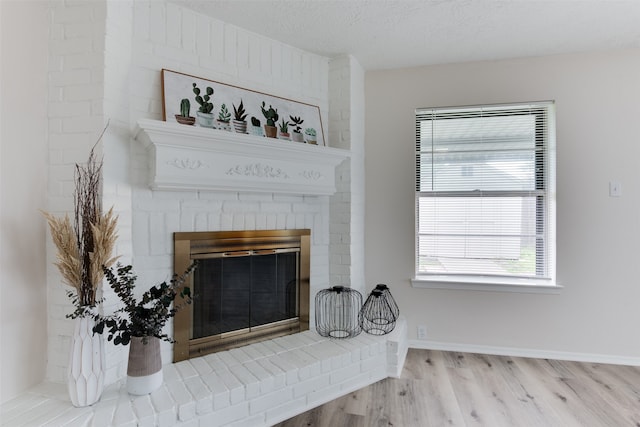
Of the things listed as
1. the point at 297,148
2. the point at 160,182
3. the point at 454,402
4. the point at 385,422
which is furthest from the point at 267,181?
the point at 454,402

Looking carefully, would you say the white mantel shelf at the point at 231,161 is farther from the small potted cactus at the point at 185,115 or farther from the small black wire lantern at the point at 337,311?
the small black wire lantern at the point at 337,311

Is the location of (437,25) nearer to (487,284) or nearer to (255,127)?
(255,127)

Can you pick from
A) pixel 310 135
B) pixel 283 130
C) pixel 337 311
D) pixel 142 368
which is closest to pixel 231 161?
pixel 283 130

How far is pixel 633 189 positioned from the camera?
2.43m

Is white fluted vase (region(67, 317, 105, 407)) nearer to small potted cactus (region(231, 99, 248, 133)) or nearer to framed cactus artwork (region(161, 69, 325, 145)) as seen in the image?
framed cactus artwork (region(161, 69, 325, 145))

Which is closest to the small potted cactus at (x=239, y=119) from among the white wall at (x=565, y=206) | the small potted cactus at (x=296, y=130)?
the small potted cactus at (x=296, y=130)

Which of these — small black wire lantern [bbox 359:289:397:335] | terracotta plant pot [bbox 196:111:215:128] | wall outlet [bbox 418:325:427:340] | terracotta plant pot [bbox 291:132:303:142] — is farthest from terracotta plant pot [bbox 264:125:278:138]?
wall outlet [bbox 418:325:427:340]

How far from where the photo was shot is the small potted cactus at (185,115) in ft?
6.26

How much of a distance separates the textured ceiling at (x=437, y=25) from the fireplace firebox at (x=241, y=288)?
1367 mm

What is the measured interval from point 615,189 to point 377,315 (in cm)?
200

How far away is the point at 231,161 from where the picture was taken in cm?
194

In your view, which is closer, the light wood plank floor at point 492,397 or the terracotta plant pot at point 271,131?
the light wood plank floor at point 492,397

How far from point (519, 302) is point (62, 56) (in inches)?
132

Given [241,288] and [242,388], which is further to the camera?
[241,288]
